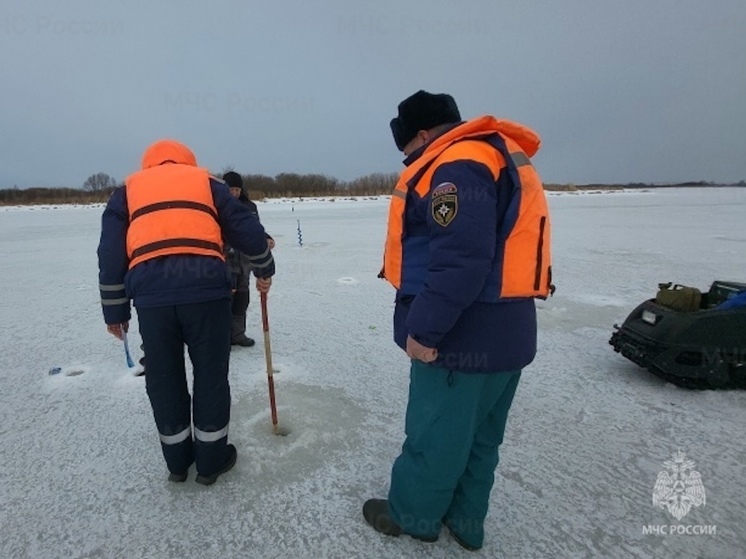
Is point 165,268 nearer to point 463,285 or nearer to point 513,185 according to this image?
point 463,285

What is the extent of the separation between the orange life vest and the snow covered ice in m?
1.22

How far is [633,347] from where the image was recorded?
10.3 feet

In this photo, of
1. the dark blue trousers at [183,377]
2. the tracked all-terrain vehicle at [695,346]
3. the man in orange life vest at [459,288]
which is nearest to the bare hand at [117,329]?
the dark blue trousers at [183,377]

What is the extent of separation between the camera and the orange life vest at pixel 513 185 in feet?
4.71

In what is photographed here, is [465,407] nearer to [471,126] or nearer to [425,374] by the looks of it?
[425,374]

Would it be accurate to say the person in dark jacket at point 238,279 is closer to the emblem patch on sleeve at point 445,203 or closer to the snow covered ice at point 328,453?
the snow covered ice at point 328,453

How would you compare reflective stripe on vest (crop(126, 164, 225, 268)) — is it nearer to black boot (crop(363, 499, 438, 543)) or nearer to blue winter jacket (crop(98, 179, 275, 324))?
blue winter jacket (crop(98, 179, 275, 324))

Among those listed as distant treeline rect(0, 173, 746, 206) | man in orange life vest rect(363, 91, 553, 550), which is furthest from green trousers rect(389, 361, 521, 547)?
distant treeline rect(0, 173, 746, 206)

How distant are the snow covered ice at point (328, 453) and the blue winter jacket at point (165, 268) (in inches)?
37.8

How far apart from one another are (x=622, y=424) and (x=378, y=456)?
156 centimetres

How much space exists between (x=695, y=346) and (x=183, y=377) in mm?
3209

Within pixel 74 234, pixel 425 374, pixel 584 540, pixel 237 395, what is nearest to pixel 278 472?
pixel 237 395

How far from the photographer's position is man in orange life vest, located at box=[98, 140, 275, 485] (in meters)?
1.91

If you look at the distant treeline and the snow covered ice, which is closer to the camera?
the snow covered ice
